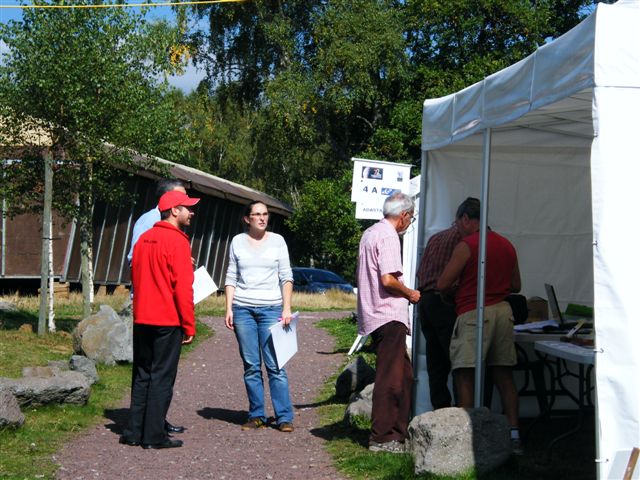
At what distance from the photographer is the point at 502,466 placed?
21.7ft

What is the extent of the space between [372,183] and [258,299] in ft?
17.9

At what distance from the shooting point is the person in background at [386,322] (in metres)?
7.54

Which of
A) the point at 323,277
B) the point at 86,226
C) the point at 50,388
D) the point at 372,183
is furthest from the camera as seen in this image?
the point at 323,277

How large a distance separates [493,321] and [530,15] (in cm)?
2758

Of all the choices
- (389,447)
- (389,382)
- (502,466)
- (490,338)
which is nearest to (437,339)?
(490,338)

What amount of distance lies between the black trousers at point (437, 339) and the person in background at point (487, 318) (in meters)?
0.46

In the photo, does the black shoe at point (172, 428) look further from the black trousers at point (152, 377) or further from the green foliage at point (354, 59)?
the green foliage at point (354, 59)

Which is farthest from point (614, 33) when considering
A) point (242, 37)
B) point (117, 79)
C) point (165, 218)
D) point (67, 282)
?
point (242, 37)

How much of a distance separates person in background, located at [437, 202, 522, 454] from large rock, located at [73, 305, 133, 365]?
590 cm

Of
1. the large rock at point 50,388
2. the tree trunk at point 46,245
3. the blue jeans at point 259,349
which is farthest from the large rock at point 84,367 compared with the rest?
the tree trunk at point 46,245

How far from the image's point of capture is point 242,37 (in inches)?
1412

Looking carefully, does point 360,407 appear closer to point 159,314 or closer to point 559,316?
point 559,316

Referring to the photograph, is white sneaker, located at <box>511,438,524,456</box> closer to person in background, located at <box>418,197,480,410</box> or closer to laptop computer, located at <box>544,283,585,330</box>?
person in background, located at <box>418,197,480,410</box>

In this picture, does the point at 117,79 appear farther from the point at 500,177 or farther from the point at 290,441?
the point at 290,441
